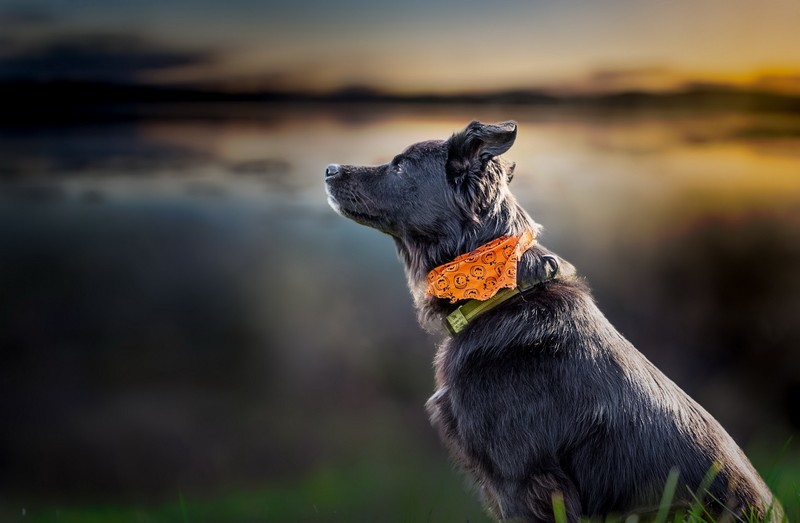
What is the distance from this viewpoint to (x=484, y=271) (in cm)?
421

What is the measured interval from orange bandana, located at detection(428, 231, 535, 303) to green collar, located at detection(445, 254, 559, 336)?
0.17ft

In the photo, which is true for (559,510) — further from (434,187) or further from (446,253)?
(434,187)

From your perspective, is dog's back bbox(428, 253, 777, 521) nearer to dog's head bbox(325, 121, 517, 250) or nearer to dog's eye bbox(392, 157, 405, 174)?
dog's head bbox(325, 121, 517, 250)

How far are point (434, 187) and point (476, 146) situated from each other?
304 mm

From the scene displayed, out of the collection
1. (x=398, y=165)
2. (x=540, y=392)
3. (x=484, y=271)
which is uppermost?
(x=398, y=165)

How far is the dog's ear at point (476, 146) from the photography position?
4.23 meters

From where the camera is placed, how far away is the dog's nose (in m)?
4.66

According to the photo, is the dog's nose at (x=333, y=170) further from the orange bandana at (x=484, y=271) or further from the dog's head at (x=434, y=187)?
the orange bandana at (x=484, y=271)

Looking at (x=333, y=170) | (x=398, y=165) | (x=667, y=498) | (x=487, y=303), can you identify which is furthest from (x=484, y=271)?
(x=667, y=498)

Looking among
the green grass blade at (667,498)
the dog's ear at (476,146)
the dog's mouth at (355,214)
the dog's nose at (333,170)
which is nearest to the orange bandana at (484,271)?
the dog's ear at (476,146)

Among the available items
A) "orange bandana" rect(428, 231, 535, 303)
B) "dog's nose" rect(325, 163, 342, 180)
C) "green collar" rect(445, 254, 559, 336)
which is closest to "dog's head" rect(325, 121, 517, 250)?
"dog's nose" rect(325, 163, 342, 180)

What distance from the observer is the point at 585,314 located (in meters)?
4.15

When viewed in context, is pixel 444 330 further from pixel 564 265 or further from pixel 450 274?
pixel 564 265

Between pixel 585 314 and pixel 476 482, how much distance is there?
967mm
